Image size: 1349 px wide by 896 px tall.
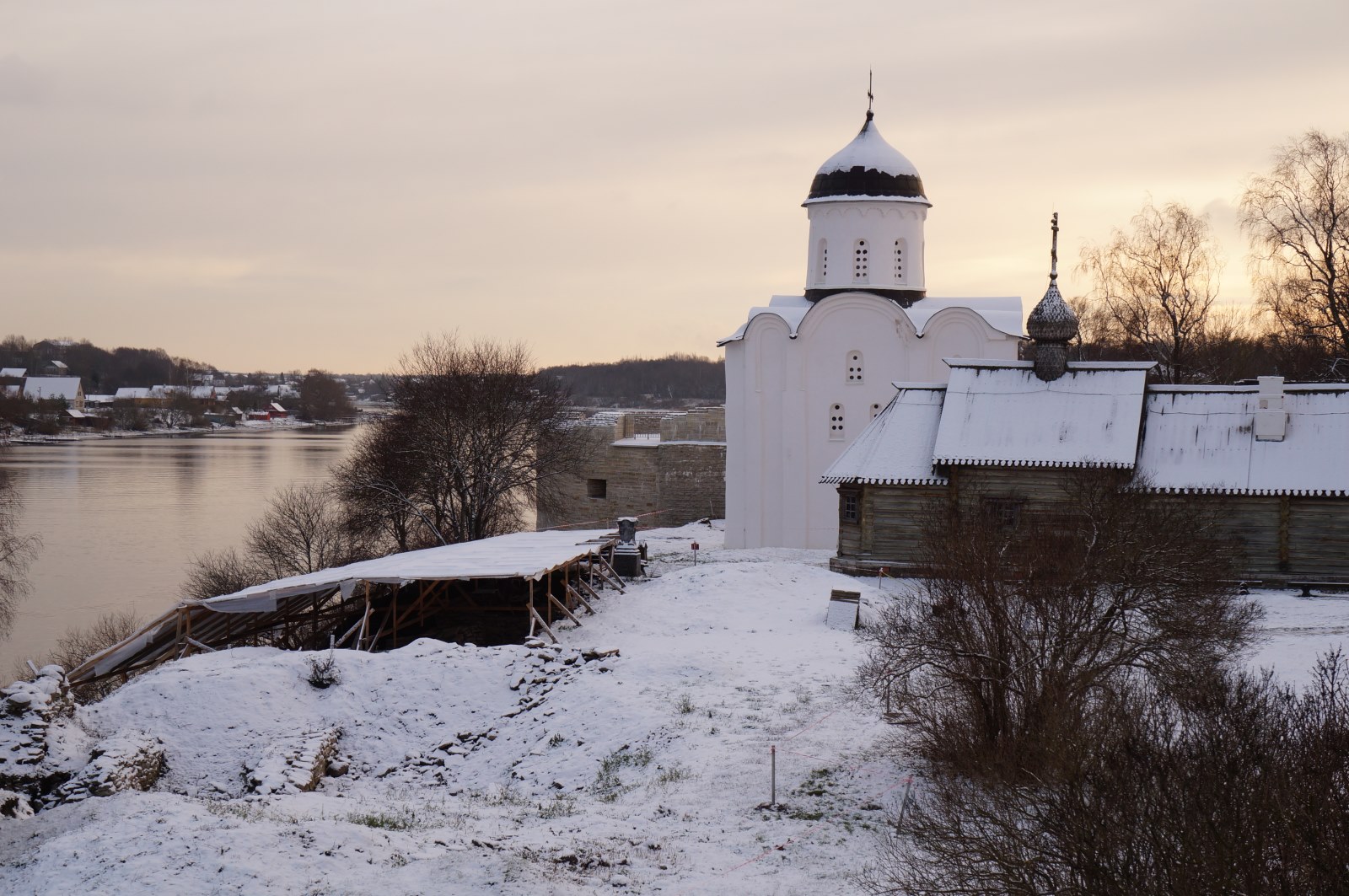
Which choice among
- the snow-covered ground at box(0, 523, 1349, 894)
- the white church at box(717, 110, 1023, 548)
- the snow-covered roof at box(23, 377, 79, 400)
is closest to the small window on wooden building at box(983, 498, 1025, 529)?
the snow-covered ground at box(0, 523, 1349, 894)

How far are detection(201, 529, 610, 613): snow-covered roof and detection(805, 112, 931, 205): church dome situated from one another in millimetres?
13094

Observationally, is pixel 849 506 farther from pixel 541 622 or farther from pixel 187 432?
pixel 187 432

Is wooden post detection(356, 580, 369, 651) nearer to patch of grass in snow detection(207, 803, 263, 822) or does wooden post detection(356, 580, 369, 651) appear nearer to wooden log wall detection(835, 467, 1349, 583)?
patch of grass in snow detection(207, 803, 263, 822)

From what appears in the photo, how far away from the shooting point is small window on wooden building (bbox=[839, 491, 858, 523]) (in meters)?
22.6

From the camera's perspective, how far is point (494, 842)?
9539 millimetres

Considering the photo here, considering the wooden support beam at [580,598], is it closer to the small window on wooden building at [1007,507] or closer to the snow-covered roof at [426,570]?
the snow-covered roof at [426,570]

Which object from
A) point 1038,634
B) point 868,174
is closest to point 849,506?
point 868,174

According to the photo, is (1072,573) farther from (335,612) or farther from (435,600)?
(335,612)

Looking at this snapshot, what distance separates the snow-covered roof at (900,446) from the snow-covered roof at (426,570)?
198 inches

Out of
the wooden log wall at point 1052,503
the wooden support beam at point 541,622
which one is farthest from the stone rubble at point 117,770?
the wooden log wall at point 1052,503

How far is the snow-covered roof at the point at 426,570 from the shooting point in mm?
16859

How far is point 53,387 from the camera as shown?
109250 mm

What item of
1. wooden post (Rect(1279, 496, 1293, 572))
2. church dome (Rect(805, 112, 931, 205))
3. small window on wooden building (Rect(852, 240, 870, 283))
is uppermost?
church dome (Rect(805, 112, 931, 205))

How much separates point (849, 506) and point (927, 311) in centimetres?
816
